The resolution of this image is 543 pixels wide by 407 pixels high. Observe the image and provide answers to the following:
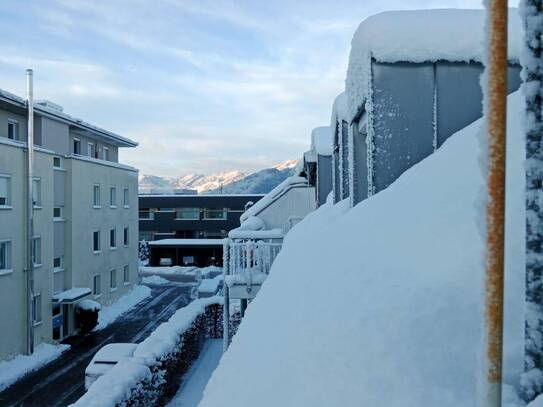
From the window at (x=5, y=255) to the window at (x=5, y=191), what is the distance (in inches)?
62.4

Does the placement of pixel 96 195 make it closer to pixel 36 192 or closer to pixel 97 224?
Result: pixel 97 224

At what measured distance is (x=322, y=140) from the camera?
14.8 metres

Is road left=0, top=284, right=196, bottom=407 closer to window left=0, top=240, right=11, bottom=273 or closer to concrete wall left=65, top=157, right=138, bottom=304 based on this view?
concrete wall left=65, top=157, right=138, bottom=304

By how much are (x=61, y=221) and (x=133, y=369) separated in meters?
16.7

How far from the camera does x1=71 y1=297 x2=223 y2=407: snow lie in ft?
31.2

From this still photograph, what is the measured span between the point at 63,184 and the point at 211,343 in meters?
13.1

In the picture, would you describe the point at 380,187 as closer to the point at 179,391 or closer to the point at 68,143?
the point at 179,391

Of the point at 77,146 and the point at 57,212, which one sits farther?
the point at 77,146

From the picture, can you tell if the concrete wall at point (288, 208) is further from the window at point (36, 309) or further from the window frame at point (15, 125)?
the window frame at point (15, 125)

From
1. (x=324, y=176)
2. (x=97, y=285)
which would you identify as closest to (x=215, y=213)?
(x=97, y=285)

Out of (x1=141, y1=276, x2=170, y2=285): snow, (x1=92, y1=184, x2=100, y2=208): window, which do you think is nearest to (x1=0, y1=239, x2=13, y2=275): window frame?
(x1=92, y1=184, x2=100, y2=208): window

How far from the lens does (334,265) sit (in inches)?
149

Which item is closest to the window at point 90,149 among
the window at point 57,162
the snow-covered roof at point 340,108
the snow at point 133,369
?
the window at point 57,162

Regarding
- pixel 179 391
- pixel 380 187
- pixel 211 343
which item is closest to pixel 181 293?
pixel 211 343
